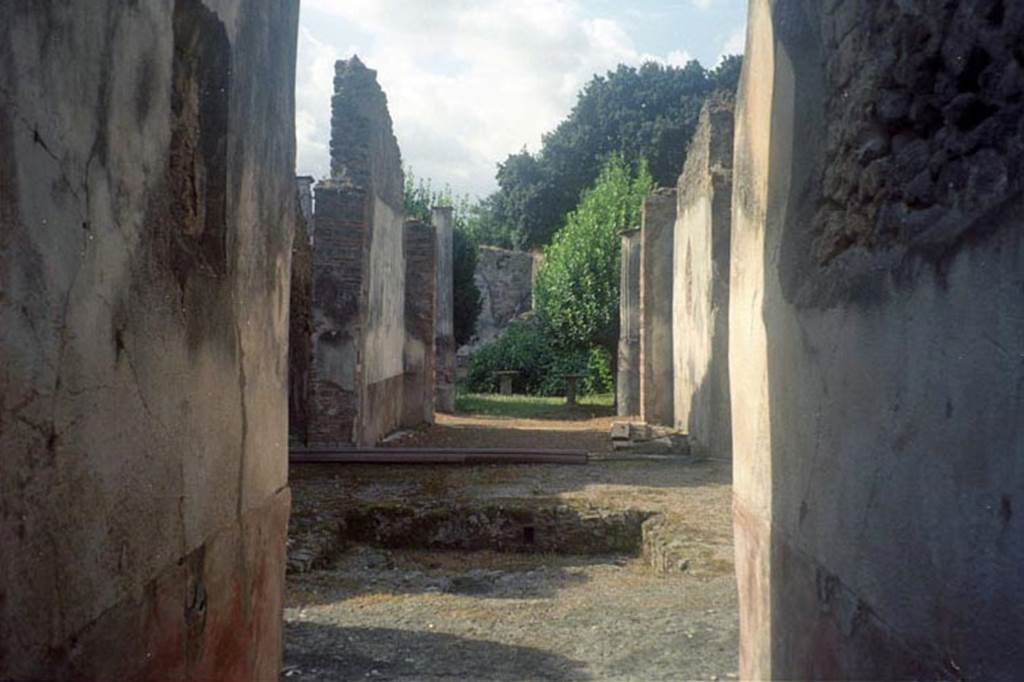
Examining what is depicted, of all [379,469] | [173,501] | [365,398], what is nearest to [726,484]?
[379,469]

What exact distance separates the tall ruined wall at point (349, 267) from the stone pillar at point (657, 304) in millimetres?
4815

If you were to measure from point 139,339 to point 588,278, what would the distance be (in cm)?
1958

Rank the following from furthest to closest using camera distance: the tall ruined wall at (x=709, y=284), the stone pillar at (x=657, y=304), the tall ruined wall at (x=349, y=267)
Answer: the stone pillar at (x=657, y=304)
the tall ruined wall at (x=709, y=284)
the tall ruined wall at (x=349, y=267)

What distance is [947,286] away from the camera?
5.85ft

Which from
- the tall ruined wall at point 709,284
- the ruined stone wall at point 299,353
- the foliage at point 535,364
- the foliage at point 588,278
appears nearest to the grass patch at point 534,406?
the foliage at point 535,364

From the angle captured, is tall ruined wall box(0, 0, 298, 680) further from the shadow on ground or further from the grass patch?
the grass patch

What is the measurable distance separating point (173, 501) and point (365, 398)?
30.4 feet

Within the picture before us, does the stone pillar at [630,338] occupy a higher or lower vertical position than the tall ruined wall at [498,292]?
lower

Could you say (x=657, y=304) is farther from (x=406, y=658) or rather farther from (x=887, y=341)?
(x=887, y=341)

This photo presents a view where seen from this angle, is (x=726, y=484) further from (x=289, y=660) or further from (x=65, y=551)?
(x=65, y=551)

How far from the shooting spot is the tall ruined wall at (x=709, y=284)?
11.2 m

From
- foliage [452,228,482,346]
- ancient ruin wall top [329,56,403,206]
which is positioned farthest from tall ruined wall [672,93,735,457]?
foliage [452,228,482,346]

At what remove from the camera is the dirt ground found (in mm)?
4516

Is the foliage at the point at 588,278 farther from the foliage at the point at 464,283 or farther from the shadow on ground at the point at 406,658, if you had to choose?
the shadow on ground at the point at 406,658
